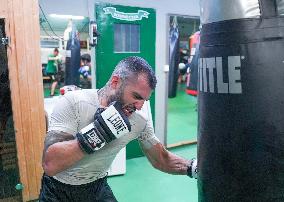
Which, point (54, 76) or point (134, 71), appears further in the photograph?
point (54, 76)

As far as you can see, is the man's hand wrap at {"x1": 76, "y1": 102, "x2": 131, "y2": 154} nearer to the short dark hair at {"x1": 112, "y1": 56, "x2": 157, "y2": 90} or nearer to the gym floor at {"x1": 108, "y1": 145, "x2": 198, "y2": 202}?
the short dark hair at {"x1": 112, "y1": 56, "x2": 157, "y2": 90}

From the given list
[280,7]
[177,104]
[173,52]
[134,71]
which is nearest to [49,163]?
[134,71]

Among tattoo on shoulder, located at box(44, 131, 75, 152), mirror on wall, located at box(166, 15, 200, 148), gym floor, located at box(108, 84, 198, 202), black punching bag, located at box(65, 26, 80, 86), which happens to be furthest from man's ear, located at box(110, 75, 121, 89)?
mirror on wall, located at box(166, 15, 200, 148)

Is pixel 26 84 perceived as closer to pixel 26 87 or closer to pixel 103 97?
pixel 26 87

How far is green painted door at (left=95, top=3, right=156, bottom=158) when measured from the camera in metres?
4.32

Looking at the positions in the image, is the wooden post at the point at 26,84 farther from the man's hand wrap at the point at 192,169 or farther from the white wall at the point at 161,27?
the man's hand wrap at the point at 192,169

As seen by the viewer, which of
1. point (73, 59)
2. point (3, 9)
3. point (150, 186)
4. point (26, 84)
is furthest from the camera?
point (73, 59)

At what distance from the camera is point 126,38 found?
181 inches

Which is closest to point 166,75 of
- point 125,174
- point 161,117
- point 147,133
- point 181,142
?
point 161,117

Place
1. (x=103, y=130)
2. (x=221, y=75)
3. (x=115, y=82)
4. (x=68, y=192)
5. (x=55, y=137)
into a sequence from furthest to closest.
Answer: (x=68, y=192), (x=115, y=82), (x=55, y=137), (x=103, y=130), (x=221, y=75)

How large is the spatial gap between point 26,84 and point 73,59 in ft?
5.56

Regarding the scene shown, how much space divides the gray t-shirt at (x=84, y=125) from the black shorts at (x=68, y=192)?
1.6 inches

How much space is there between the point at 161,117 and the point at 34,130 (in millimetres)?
2440

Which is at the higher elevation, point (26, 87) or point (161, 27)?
point (161, 27)
